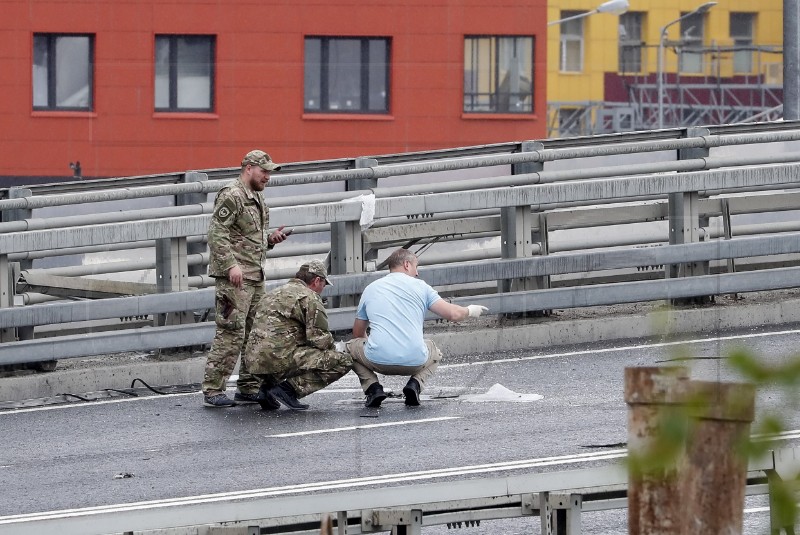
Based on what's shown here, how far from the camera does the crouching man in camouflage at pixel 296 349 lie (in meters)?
9.96

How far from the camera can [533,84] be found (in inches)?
A: 1549

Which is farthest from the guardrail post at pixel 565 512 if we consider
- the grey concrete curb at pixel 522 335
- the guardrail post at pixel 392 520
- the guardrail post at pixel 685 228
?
the guardrail post at pixel 685 228

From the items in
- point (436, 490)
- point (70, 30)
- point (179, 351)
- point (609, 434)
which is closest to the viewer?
point (436, 490)

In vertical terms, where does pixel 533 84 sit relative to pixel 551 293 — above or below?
above

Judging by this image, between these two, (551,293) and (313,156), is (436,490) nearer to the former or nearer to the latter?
(551,293)

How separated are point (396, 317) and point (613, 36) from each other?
59.3m

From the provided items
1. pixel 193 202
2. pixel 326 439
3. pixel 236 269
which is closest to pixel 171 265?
pixel 193 202

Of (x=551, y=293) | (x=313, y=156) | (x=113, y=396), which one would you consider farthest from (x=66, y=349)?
(x=313, y=156)

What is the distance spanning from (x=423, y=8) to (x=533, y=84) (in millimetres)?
3230

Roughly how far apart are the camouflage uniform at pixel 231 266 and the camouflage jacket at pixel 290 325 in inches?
7.7

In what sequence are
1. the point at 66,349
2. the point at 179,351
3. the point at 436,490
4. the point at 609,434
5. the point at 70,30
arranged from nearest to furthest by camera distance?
the point at 436,490 → the point at 609,434 → the point at 66,349 → the point at 179,351 → the point at 70,30

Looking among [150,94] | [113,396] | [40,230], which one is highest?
[150,94]

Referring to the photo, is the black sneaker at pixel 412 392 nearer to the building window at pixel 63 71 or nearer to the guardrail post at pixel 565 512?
the guardrail post at pixel 565 512

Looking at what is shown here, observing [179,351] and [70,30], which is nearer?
[179,351]
